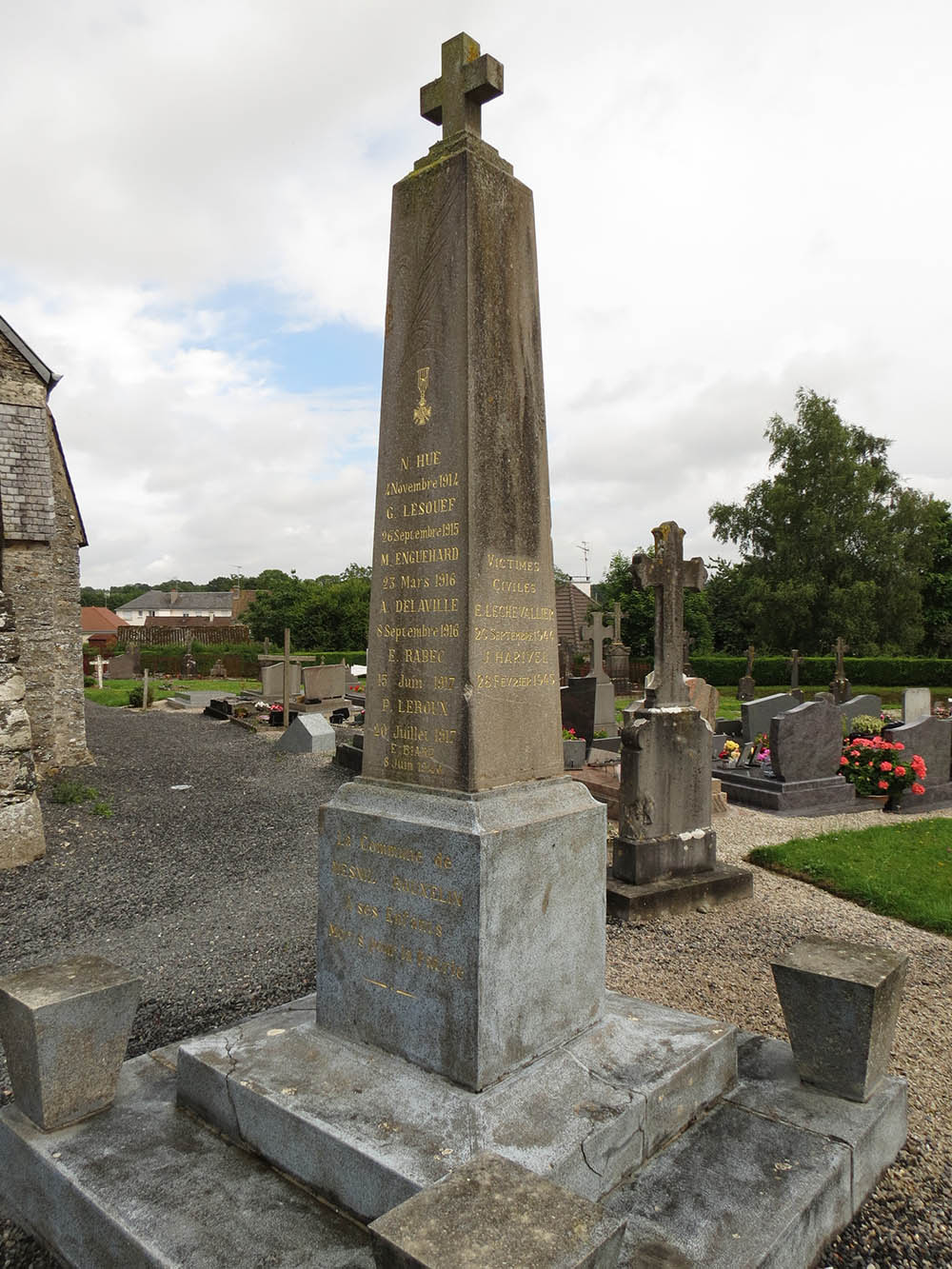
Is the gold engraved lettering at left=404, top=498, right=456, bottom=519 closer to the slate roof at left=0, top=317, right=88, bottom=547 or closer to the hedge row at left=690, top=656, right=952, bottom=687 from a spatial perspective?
the slate roof at left=0, top=317, right=88, bottom=547

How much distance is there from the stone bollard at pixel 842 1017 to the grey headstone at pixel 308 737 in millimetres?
11847

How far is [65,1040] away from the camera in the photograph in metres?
2.87

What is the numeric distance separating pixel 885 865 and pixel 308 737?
976 centimetres

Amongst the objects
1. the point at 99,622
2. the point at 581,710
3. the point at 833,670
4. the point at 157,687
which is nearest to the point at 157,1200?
the point at 581,710

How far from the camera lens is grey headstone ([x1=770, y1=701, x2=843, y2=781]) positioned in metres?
9.83

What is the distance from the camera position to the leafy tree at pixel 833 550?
3441 cm

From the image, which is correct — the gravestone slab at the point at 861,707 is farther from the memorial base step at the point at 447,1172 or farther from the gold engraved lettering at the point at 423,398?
the gold engraved lettering at the point at 423,398

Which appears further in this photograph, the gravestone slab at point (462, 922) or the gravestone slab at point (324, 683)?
the gravestone slab at point (324, 683)

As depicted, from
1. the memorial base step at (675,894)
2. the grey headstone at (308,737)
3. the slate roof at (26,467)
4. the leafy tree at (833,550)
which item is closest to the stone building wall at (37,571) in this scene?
the slate roof at (26,467)

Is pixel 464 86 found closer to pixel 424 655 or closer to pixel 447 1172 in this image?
pixel 424 655

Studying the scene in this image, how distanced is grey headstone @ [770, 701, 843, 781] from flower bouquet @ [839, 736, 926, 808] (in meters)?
0.37

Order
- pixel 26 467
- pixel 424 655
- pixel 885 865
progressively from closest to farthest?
pixel 424 655
pixel 885 865
pixel 26 467

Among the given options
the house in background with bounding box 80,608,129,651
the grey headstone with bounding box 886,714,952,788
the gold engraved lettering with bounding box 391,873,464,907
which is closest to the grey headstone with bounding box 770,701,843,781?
the grey headstone with bounding box 886,714,952,788

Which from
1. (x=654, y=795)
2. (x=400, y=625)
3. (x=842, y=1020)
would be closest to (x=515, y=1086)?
(x=842, y=1020)
